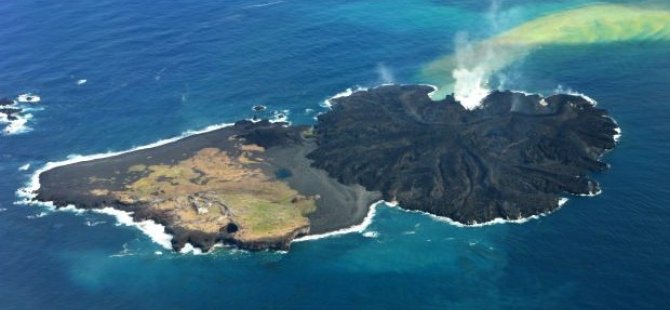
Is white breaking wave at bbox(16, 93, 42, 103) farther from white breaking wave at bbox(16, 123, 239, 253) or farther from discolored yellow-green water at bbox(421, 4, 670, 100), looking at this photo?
discolored yellow-green water at bbox(421, 4, 670, 100)

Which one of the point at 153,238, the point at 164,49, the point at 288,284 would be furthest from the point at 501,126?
the point at 164,49

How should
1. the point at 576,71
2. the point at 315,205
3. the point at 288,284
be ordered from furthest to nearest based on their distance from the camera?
1. the point at 576,71
2. the point at 315,205
3. the point at 288,284

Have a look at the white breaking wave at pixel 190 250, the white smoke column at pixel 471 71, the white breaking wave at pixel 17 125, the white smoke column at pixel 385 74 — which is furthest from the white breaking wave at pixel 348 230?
the white breaking wave at pixel 17 125

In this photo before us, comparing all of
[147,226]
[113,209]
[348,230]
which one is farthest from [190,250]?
[348,230]

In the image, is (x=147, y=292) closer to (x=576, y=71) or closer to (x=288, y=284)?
(x=288, y=284)

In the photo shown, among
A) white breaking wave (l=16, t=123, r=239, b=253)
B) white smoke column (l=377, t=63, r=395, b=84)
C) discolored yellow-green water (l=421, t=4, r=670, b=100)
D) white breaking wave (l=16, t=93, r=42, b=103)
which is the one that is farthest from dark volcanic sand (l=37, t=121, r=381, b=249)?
discolored yellow-green water (l=421, t=4, r=670, b=100)

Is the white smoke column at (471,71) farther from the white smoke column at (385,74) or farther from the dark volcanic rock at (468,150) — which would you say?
the white smoke column at (385,74)
